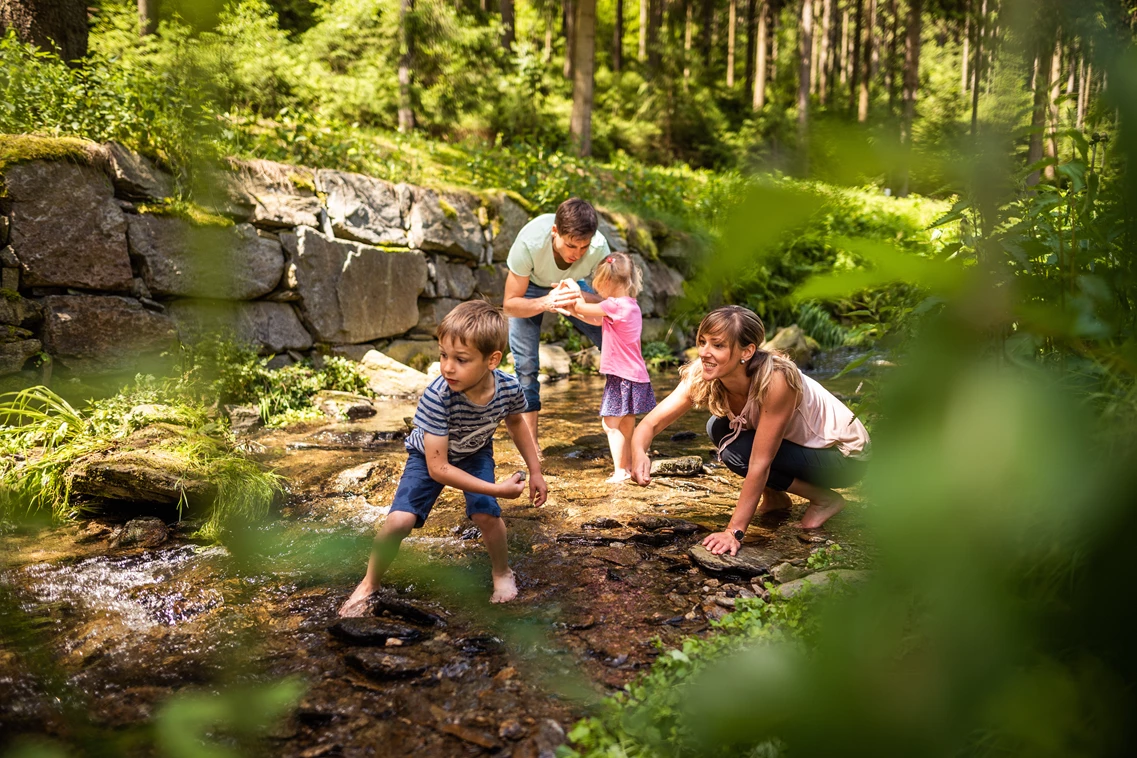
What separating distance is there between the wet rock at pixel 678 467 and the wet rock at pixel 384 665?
9.30 ft

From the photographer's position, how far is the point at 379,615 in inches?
118

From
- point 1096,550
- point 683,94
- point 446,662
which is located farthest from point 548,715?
point 683,94

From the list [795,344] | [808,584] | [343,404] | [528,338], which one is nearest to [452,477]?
[808,584]

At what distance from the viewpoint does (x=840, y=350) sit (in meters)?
11.6

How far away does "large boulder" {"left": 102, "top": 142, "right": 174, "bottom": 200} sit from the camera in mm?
6625

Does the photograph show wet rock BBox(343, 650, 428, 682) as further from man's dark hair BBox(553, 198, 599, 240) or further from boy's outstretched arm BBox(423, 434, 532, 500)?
man's dark hair BBox(553, 198, 599, 240)

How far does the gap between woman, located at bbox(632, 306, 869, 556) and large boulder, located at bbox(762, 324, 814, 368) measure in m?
6.55

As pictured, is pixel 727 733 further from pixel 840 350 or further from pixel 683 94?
pixel 683 94

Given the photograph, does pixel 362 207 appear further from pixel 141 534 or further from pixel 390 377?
pixel 141 534

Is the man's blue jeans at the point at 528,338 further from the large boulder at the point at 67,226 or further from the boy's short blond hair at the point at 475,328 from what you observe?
the large boulder at the point at 67,226

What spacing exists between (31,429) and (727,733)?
18.0 feet

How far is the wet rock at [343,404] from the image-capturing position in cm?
728

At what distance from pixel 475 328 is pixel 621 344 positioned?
2.07 metres

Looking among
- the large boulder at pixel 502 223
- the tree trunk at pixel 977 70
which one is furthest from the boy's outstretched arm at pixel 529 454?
the large boulder at pixel 502 223
